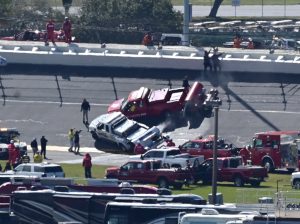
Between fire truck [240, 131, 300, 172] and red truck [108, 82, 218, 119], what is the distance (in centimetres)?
640

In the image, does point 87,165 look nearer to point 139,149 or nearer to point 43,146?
point 139,149

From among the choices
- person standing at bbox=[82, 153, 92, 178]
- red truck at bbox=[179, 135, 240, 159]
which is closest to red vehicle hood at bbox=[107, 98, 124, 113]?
red truck at bbox=[179, 135, 240, 159]

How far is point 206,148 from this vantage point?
186 feet

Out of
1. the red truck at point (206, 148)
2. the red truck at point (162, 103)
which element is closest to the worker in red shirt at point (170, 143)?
the red truck at point (206, 148)

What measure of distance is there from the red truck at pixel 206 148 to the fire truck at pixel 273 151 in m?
0.50

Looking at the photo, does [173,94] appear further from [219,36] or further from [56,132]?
[219,36]

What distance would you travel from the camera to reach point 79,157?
5909 centimetres

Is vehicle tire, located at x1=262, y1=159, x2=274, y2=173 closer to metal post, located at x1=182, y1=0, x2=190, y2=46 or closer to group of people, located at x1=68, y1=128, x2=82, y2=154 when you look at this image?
group of people, located at x1=68, y1=128, x2=82, y2=154

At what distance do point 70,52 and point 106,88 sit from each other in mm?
4945

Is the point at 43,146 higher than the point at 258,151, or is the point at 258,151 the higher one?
the point at 258,151

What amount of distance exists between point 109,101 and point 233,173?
613 inches

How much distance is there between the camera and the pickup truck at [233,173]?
171ft

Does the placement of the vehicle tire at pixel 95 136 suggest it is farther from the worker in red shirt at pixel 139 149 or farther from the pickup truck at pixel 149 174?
the pickup truck at pixel 149 174

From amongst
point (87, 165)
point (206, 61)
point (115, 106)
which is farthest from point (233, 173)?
point (206, 61)
